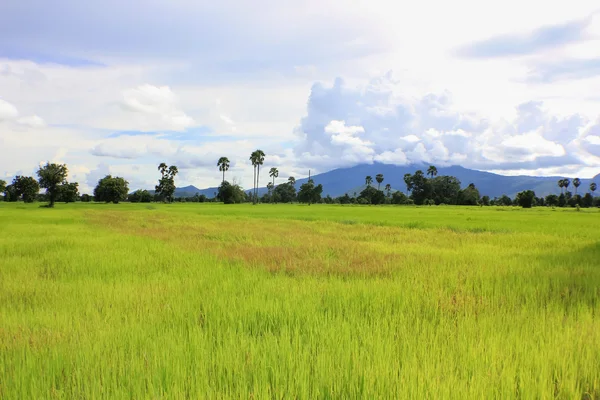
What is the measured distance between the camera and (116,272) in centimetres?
827

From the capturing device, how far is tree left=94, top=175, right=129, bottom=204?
337 ft

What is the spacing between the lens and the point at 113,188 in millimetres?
102625

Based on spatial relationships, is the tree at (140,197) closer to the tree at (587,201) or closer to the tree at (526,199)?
the tree at (526,199)

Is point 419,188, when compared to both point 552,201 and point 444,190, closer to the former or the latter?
point 444,190

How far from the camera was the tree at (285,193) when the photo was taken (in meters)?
176

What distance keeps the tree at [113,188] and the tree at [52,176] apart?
3334 cm

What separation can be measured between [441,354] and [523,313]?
209 centimetres

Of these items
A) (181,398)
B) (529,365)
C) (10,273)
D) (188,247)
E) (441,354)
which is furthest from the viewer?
(188,247)

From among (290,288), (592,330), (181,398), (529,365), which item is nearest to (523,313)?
(592,330)

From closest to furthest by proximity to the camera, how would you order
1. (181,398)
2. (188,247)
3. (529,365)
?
(181,398) → (529,365) → (188,247)

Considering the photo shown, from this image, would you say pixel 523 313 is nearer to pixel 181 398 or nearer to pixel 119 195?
pixel 181 398

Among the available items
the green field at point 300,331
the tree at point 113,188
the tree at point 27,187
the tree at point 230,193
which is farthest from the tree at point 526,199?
the tree at point 27,187

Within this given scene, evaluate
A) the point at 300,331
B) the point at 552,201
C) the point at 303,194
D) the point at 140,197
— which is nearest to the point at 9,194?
the point at 140,197

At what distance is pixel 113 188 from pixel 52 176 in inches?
1399
